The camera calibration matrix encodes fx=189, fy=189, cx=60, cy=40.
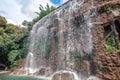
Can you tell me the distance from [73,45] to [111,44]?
3.18 m

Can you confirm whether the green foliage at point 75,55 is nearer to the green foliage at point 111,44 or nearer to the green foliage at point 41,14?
the green foliage at point 111,44

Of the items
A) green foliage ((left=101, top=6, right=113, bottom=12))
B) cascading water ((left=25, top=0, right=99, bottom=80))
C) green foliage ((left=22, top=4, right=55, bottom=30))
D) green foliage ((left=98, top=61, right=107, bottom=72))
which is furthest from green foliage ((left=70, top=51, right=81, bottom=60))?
green foliage ((left=22, top=4, right=55, bottom=30))

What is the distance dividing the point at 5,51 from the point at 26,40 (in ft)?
8.94

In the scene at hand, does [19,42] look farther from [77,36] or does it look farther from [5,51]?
[77,36]

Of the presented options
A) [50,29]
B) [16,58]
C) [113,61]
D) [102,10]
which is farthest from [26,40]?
[113,61]

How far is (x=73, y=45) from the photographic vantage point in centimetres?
1282

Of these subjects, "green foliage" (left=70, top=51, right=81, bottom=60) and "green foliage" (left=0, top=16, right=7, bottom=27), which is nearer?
"green foliage" (left=70, top=51, right=81, bottom=60)

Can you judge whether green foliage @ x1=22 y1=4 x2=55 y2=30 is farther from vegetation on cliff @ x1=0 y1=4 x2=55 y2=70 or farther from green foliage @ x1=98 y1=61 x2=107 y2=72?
green foliage @ x1=98 y1=61 x2=107 y2=72

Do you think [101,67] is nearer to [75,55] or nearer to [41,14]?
[75,55]

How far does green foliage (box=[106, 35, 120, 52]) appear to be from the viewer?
9.93 meters

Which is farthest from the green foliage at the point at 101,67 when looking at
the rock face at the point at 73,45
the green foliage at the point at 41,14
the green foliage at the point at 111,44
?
the green foliage at the point at 41,14

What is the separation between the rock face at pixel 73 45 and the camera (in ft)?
33.6

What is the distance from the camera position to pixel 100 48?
1026 cm

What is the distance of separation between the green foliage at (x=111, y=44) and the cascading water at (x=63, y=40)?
1.02m
